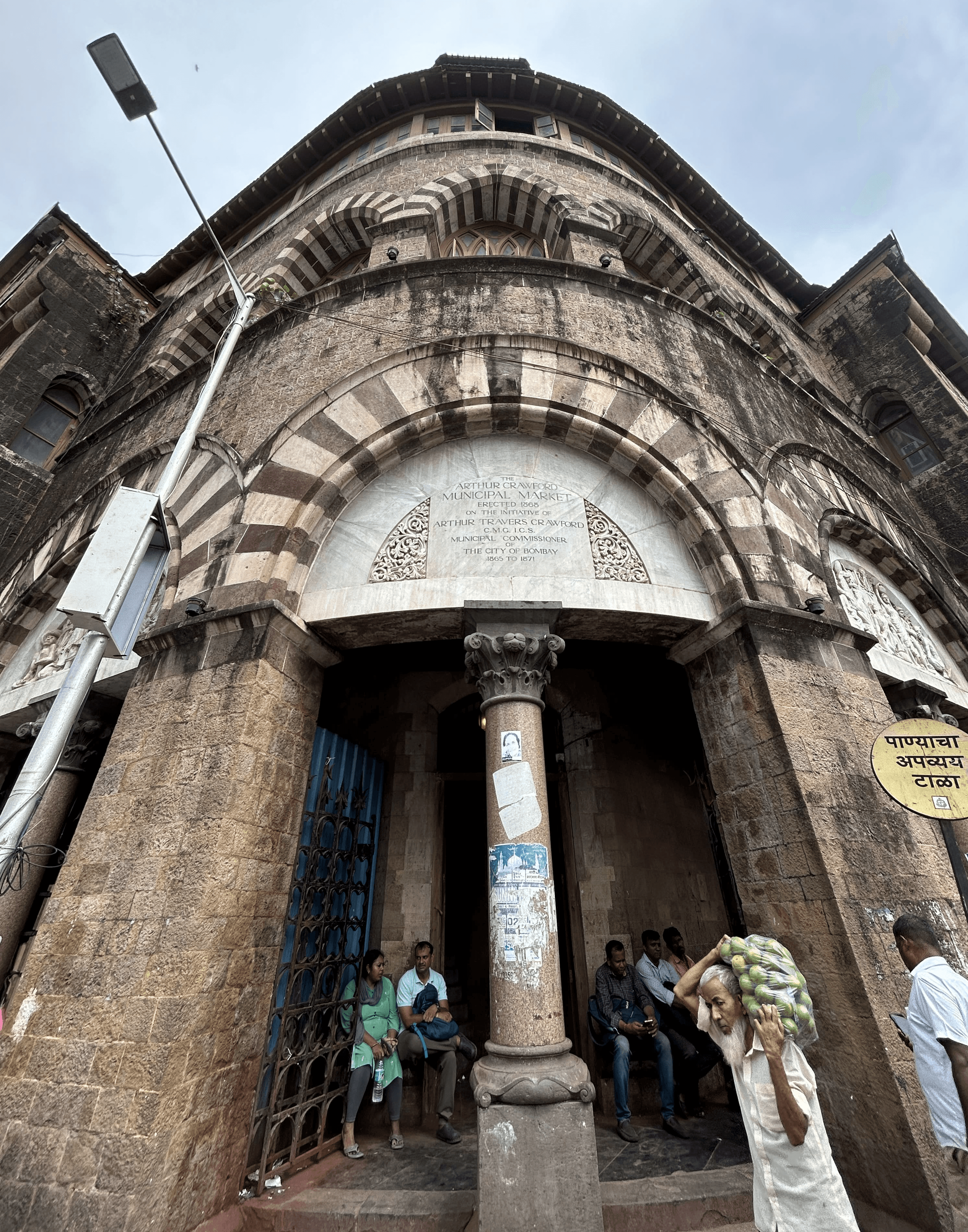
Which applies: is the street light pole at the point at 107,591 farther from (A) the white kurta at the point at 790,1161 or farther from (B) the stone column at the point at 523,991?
(A) the white kurta at the point at 790,1161

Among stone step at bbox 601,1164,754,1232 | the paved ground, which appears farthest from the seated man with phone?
stone step at bbox 601,1164,754,1232

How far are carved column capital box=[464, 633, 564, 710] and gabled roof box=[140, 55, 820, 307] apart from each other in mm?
12366

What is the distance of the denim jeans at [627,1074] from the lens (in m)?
4.51

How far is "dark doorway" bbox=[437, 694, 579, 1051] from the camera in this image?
660 centimetres

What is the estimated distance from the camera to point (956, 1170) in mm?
2439

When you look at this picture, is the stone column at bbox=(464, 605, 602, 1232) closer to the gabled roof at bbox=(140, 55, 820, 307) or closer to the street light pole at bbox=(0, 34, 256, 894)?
the street light pole at bbox=(0, 34, 256, 894)

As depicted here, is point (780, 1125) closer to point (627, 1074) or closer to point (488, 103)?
point (627, 1074)

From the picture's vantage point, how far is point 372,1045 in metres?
4.52

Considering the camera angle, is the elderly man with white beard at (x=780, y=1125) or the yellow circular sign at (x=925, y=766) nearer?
the elderly man with white beard at (x=780, y=1125)

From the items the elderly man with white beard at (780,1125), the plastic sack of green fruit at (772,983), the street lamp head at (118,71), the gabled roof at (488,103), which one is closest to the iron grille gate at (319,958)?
the elderly man with white beard at (780,1125)

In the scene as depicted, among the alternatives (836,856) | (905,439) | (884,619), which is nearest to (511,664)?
(836,856)

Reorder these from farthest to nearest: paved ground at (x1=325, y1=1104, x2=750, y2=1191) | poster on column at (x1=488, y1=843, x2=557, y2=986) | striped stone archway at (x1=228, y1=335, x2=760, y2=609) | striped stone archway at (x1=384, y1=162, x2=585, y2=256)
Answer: striped stone archway at (x1=384, y1=162, x2=585, y2=256), striped stone archway at (x1=228, y1=335, x2=760, y2=609), paved ground at (x1=325, y1=1104, x2=750, y2=1191), poster on column at (x1=488, y1=843, x2=557, y2=986)

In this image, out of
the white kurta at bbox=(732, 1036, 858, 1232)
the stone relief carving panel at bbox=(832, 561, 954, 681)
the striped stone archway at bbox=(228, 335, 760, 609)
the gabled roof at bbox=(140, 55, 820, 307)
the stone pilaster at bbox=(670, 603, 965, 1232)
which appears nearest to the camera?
the white kurta at bbox=(732, 1036, 858, 1232)

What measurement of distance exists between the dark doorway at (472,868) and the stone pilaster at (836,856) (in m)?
2.33
